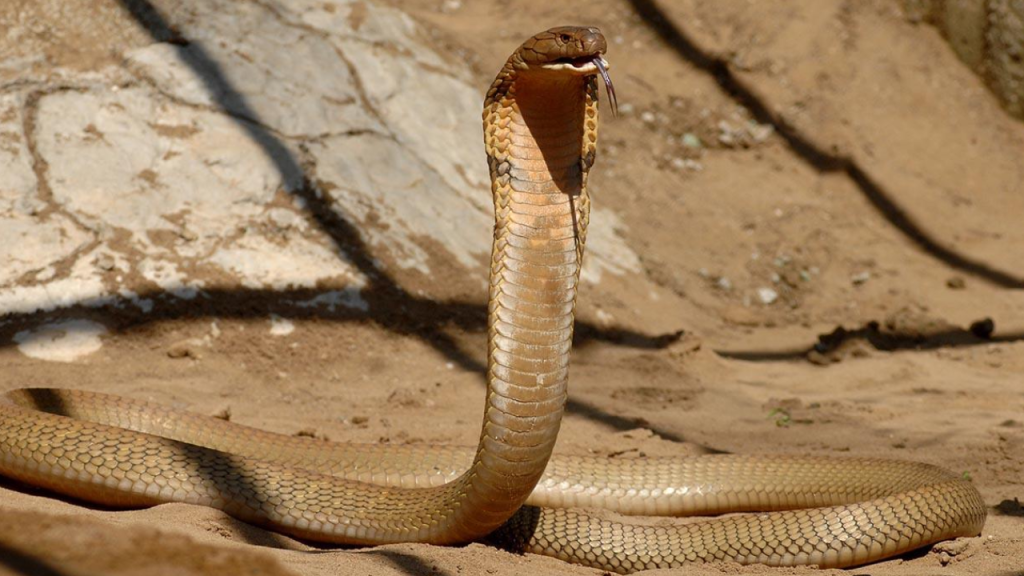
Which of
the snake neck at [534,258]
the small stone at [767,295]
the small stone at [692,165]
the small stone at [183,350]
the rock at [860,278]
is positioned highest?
the snake neck at [534,258]

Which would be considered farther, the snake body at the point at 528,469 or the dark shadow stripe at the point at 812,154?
the dark shadow stripe at the point at 812,154

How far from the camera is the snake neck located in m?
3.58

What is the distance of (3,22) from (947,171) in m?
7.68

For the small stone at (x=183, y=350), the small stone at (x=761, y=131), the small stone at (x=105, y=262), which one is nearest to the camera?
the small stone at (x=183, y=350)

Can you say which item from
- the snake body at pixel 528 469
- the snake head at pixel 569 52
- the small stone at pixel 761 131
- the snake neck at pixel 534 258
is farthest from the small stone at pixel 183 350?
the small stone at pixel 761 131

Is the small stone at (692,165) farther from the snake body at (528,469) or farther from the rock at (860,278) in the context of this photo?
the snake body at (528,469)

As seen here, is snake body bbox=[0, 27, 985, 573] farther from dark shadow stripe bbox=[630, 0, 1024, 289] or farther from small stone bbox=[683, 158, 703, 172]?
small stone bbox=[683, 158, 703, 172]

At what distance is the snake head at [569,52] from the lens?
3.27 metres

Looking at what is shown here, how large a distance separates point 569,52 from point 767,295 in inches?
216

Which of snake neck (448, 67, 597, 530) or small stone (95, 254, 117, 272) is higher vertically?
snake neck (448, 67, 597, 530)

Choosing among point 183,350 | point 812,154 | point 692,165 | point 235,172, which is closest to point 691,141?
point 692,165

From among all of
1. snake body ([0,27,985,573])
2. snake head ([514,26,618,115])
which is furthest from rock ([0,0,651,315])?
snake head ([514,26,618,115])

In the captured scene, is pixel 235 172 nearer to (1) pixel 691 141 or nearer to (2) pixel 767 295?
(2) pixel 767 295

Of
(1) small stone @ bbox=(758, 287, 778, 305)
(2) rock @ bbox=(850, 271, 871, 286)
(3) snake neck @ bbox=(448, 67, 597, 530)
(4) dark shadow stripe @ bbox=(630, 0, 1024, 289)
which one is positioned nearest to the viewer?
(3) snake neck @ bbox=(448, 67, 597, 530)
